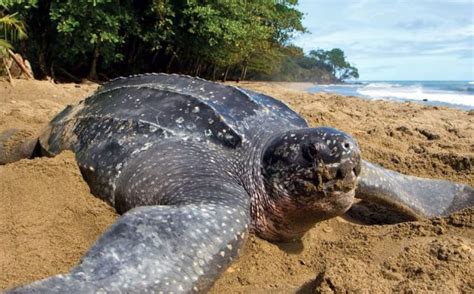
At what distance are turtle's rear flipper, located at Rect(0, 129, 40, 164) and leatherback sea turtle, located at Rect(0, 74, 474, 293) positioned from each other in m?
0.34

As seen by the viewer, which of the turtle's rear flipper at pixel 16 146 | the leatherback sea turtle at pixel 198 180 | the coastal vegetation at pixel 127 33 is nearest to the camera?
the leatherback sea turtle at pixel 198 180

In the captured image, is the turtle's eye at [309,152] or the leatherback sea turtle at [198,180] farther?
the turtle's eye at [309,152]

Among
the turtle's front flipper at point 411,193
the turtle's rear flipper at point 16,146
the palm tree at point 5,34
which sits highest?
the palm tree at point 5,34

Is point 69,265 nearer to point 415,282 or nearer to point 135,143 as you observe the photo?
point 135,143

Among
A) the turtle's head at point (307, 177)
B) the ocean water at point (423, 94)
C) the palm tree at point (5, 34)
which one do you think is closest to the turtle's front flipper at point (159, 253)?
the turtle's head at point (307, 177)

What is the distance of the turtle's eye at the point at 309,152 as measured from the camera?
180cm

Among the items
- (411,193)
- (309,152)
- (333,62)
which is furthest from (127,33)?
(333,62)

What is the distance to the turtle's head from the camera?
1.77 m

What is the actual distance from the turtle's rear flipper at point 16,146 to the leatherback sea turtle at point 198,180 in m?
0.34

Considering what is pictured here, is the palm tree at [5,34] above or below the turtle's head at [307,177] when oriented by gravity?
above

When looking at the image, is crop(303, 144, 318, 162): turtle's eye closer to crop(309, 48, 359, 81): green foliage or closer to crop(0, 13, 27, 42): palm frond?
crop(0, 13, 27, 42): palm frond

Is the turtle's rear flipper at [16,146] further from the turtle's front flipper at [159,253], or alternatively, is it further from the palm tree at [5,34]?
the palm tree at [5,34]

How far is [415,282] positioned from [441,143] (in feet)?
8.68

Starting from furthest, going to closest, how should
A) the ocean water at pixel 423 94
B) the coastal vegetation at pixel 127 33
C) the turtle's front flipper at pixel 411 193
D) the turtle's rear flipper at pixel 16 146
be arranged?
the ocean water at pixel 423 94, the coastal vegetation at pixel 127 33, the turtle's rear flipper at pixel 16 146, the turtle's front flipper at pixel 411 193
